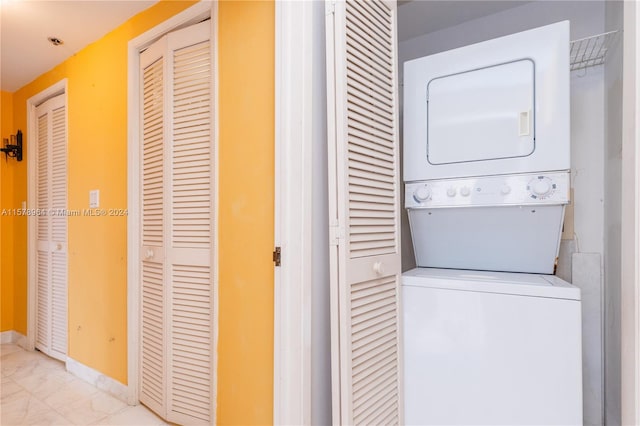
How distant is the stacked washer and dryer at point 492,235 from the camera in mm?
1256

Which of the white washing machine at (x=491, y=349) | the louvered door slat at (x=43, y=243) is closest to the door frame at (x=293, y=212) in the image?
the white washing machine at (x=491, y=349)

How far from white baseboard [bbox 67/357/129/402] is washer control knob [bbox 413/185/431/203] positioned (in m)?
2.13

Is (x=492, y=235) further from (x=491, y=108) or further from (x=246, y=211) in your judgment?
(x=246, y=211)

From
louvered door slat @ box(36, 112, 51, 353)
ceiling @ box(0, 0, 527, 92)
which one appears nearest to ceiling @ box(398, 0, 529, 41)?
ceiling @ box(0, 0, 527, 92)

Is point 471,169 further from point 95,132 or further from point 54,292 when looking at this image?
point 54,292

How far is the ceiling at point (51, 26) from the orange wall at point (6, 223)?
748 mm

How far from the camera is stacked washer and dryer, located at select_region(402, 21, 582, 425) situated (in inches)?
49.4

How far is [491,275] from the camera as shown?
4.92 ft

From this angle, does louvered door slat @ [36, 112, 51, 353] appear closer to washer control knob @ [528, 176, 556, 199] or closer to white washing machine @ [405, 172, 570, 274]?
white washing machine @ [405, 172, 570, 274]

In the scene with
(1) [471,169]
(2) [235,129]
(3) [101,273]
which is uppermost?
(2) [235,129]

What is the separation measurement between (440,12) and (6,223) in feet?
14.2

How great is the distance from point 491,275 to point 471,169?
49 centimetres

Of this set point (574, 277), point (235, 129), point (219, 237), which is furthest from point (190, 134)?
point (574, 277)

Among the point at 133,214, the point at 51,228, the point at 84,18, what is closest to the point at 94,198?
the point at 133,214
